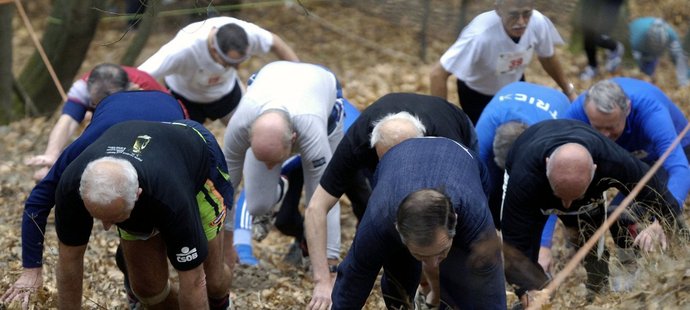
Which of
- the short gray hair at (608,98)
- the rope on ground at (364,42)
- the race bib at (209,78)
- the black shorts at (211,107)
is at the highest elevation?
the short gray hair at (608,98)

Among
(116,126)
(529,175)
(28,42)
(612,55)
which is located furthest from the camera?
(28,42)

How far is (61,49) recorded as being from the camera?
952 centimetres

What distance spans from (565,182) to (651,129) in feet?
Answer: 4.20

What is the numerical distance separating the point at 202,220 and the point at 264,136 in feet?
2.84

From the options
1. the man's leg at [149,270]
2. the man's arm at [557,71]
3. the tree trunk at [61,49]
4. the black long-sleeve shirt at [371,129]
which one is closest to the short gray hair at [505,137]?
the black long-sleeve shirt at [371,129]

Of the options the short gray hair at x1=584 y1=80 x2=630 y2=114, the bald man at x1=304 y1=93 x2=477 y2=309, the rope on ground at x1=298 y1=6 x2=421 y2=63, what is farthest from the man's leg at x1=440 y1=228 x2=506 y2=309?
the rope on ground at x1=298 y1=6 x2=421 y2=63

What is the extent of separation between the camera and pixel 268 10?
1436cm

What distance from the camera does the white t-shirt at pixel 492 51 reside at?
691cm

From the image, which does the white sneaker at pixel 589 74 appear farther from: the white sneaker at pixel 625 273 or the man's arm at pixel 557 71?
the white sneaker at pixel 625 273

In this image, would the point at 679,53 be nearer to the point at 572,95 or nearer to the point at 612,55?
the point at 612,55

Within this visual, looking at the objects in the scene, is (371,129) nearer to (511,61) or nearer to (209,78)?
(511,61)

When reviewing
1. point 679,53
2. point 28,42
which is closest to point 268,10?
point 28,42

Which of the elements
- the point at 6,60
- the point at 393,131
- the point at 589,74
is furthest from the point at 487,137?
the point at 589,74

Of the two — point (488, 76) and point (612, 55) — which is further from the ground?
point (488, 76)
